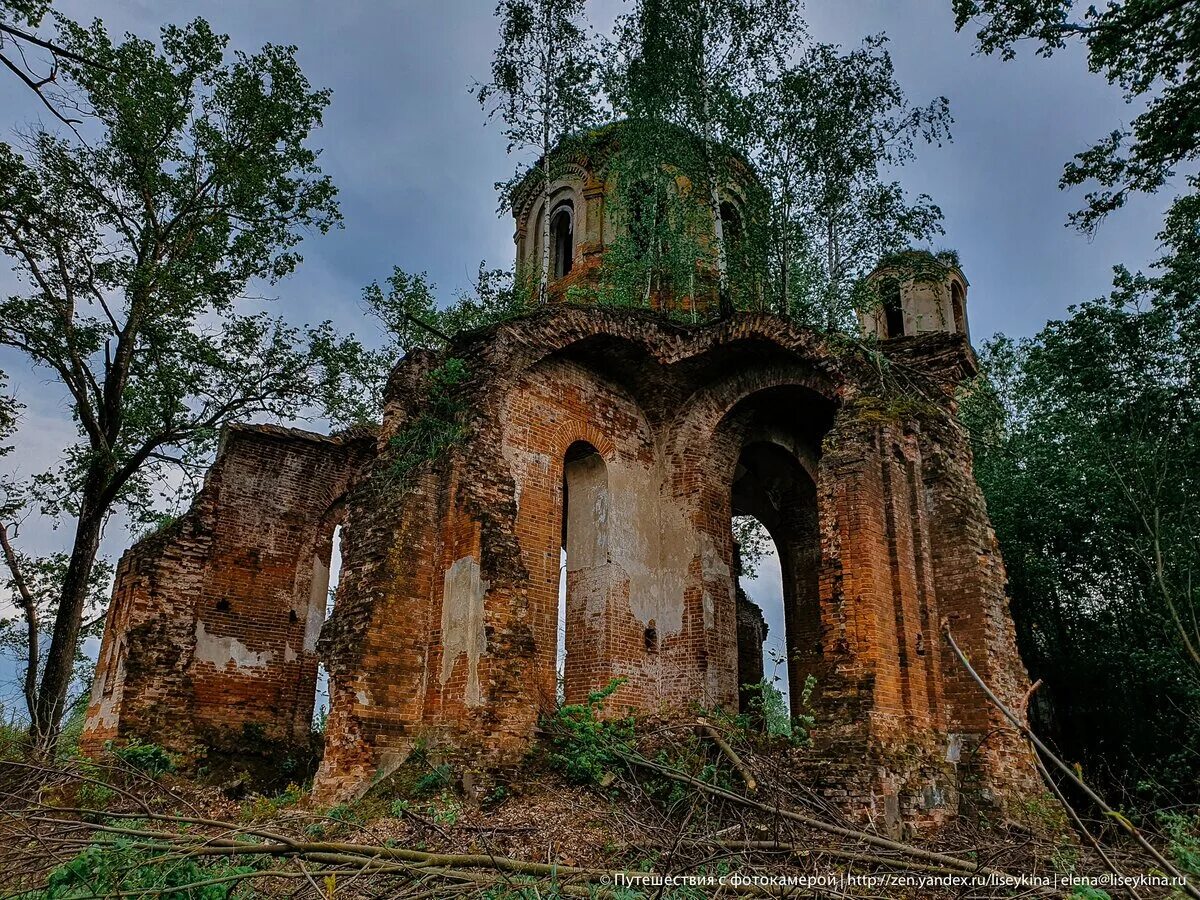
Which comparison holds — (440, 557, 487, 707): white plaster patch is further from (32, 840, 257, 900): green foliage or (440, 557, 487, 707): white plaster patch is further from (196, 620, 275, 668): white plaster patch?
(32, 840, 257, 900): green foliage

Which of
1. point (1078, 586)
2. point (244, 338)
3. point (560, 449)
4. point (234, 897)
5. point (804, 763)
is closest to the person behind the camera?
point (234, 897)

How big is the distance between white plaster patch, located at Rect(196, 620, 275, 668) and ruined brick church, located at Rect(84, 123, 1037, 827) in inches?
1.3

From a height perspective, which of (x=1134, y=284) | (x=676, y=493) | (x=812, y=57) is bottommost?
(x=676, y=493)

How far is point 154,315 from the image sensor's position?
13961mm

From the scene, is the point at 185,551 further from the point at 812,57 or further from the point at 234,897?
the point at 812,57

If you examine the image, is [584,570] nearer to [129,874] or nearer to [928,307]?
[129,874]

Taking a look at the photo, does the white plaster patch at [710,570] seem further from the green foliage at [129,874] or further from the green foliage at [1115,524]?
the green foliage at [129,874]

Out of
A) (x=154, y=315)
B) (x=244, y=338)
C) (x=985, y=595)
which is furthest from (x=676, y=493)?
(x=154, y=315)

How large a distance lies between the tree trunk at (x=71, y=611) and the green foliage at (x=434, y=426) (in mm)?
5875

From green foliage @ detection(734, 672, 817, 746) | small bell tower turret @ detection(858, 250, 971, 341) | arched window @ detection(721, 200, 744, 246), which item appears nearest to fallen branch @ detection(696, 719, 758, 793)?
green foliage @ detection(734, 672, 817, 746)

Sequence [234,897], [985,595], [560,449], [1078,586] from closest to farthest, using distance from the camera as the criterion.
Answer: [234,897]
[985,595]
[560,449]
[1078,586]

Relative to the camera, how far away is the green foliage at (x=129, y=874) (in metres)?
3.67

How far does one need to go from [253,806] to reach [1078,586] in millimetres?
14870

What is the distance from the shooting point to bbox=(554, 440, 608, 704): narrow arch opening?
11.5 m
